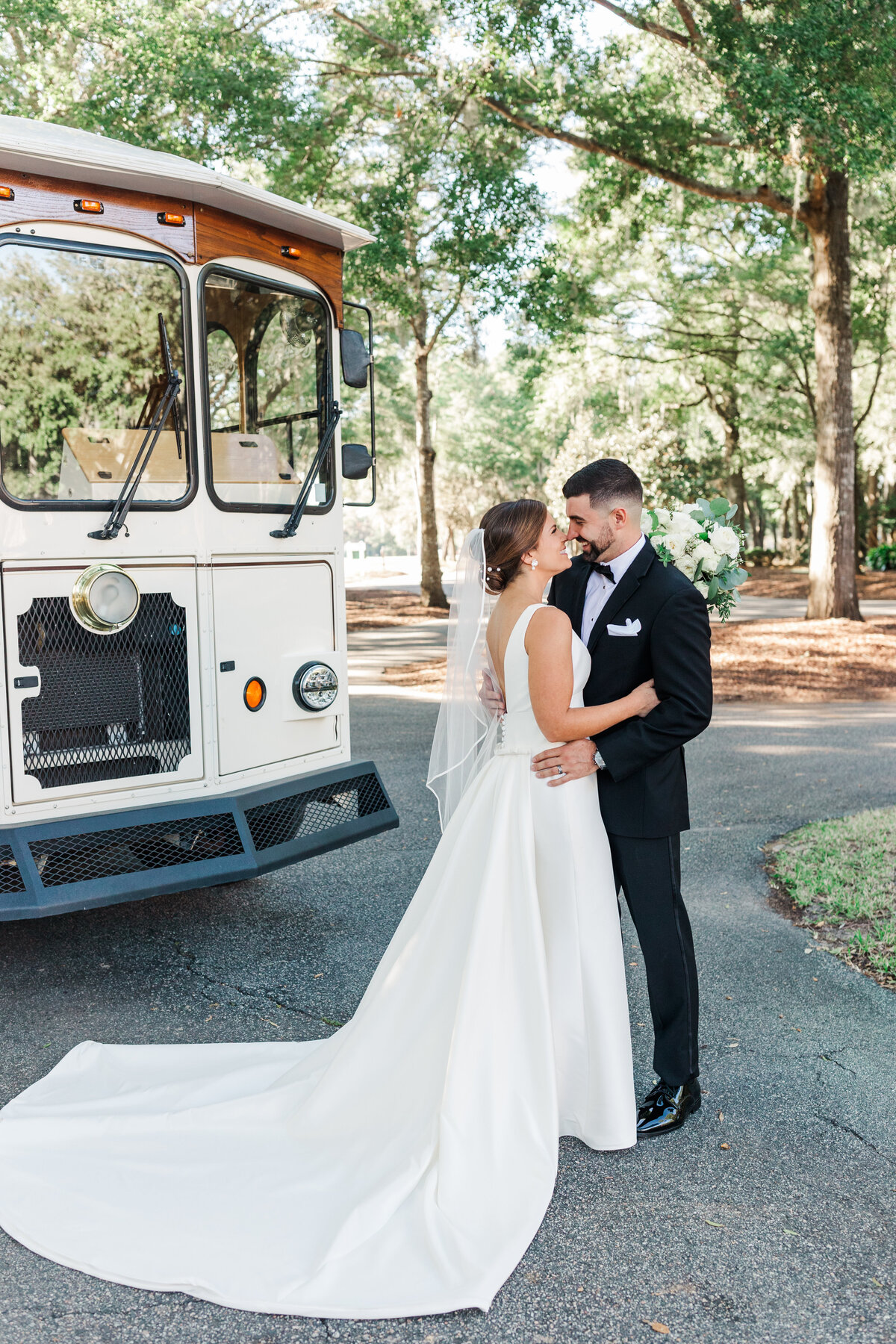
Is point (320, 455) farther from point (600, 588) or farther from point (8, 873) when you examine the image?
point (8, 873)

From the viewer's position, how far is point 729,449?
108 ft

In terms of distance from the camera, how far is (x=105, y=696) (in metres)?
4.70

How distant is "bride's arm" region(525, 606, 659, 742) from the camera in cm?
327

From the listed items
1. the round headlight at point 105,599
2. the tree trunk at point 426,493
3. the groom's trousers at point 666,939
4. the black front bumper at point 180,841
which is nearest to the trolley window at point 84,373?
the round headlight at point 105,599

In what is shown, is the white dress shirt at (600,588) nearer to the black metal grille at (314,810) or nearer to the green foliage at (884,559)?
the black metal grille at (314,810)

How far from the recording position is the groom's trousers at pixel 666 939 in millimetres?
Answer: 3438

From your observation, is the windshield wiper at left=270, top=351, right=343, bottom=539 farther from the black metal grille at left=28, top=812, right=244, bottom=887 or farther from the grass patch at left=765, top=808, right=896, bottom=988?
the grass patch at left=765, top=808, right=896, bottom=988

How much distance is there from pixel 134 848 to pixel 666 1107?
241cm

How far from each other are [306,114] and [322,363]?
38.1ft

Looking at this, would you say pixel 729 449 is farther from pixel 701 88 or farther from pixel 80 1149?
pixel 80 1149

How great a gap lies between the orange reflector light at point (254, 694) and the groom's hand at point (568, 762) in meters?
2.05

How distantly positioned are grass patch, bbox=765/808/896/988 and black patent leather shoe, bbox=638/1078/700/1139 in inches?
59.6

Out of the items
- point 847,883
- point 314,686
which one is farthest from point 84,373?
point 847,883

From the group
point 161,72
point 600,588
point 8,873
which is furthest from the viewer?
point 161,72
